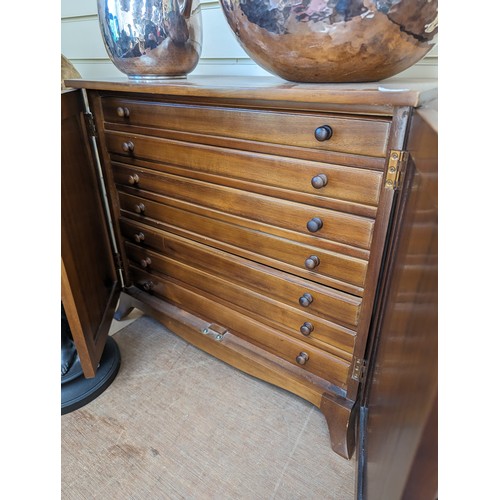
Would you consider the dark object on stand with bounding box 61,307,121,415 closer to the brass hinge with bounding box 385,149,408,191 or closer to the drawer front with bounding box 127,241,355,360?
the drawer front with bounding box 127,241,355,360

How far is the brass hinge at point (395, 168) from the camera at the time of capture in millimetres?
784

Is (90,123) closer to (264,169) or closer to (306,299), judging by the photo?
(264,169)

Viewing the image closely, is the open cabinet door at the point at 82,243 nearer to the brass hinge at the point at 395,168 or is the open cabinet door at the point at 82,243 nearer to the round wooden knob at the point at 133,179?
the round wooden knob at the point at 133,179

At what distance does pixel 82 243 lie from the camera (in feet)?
4.43

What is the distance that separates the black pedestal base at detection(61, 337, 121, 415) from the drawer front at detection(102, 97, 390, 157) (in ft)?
3.23

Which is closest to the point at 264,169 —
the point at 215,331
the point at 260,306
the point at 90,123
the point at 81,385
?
the point at 260,306

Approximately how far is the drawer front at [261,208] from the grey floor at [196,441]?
749 mm

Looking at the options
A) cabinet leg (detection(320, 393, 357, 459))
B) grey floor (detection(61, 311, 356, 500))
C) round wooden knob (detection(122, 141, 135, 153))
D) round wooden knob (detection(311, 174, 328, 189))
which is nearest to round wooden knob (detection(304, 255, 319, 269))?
round wooden knob (detection(311, 174, 328, 189))

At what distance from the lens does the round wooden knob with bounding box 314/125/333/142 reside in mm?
860

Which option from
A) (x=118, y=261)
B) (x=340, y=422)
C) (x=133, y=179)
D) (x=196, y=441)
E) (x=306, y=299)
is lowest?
(x=196, y=441)

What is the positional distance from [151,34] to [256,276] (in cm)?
83

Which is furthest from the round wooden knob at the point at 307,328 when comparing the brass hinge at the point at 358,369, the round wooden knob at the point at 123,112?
the round wooden knob at the point at 123,112
